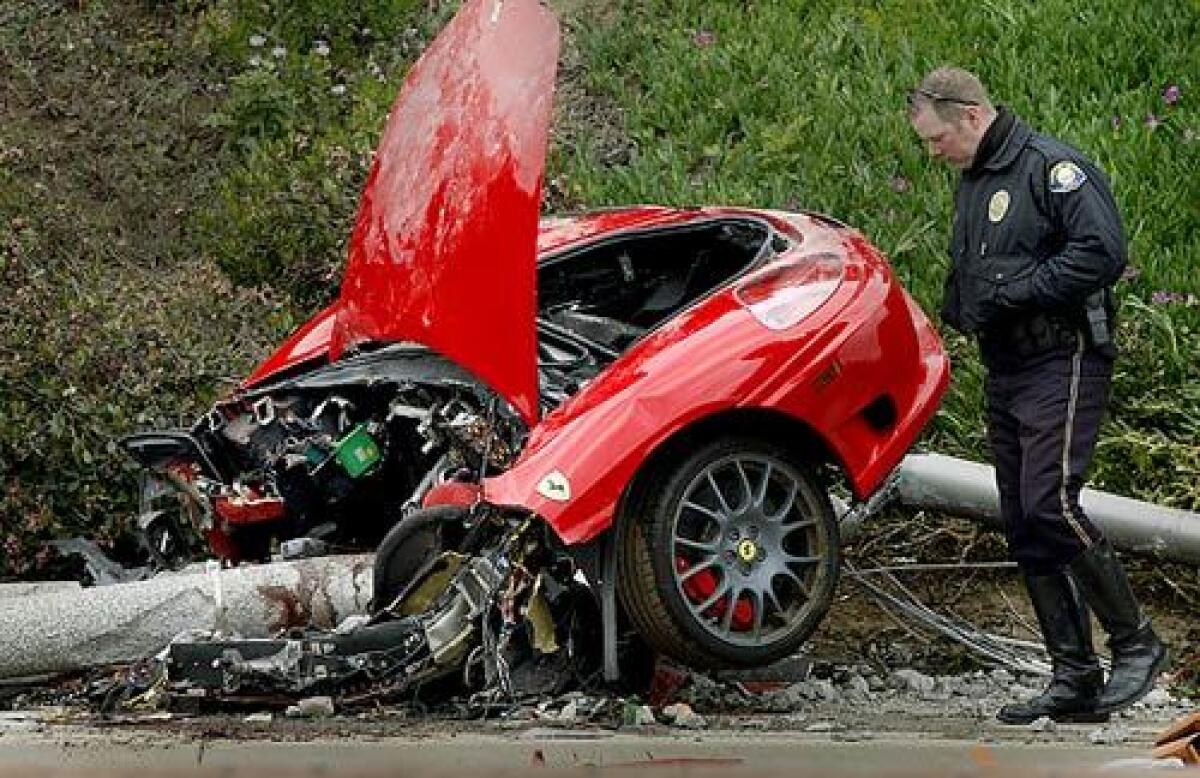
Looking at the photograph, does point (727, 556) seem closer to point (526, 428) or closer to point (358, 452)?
point (526, 428)

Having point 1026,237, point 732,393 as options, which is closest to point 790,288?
point 732,393

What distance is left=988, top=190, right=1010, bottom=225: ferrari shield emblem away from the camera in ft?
19.5

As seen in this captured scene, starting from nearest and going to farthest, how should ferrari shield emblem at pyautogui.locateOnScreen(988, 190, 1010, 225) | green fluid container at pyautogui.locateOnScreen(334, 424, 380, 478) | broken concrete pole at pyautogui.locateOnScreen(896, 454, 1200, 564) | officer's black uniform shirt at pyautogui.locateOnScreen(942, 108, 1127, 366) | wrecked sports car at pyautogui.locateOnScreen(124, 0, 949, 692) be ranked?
1. wrecked sports car at pyautogui.locateOnScreen(124, 0, 949, 692)
2. officer's black uniform shirt at pyautogui.locateOnScreen(942, 108, 1127, 366)
3. ferrari shield emblem at pyautogui.locateOnScreen(988, 190, 1010, 225)
4. green fluid container at pyautogui.locateOnScreen(334, 424, 380, 478)
5. broken concrete pole at pyautogui.locateOnScreen(896, 454, 1200, 564)

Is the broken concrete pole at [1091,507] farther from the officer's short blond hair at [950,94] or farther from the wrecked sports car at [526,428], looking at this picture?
the officer's short blond hair at [950,94]

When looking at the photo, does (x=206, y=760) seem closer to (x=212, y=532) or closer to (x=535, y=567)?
(x=535, y=567)

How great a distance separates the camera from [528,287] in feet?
18.7

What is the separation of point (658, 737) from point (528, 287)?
3.88ft

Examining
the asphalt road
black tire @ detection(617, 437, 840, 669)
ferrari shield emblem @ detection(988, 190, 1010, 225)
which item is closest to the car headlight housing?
black tire @ detection(617, 437, 840, 669)

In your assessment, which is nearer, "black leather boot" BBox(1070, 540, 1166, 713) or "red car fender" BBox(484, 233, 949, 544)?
"red car fender" BBox(484, 233, 949, 544)

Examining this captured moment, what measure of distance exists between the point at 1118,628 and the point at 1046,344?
807 mm

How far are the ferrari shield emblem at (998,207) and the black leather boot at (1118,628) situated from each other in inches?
35.7

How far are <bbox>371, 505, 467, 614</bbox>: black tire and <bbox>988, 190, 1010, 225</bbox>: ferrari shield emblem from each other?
161 cm

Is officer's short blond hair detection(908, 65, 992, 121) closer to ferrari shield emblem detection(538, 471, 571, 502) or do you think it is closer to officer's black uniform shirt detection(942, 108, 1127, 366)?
officer's black uniform shirt detection(942, 108, 1127, 366)

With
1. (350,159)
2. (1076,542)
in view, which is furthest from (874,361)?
(350,159)
